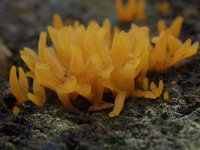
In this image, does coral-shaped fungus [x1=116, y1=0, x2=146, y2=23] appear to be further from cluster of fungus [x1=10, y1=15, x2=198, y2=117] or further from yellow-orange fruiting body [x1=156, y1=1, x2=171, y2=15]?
cluster of fungus [x1=10, y1=15, x2=198, y2=117]

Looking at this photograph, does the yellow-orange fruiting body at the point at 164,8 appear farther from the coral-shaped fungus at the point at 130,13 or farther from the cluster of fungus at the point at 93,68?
the cluster of fungus at the point at 93,68

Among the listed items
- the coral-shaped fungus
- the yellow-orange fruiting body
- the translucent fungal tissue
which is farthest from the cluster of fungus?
the yellow-orange fruiting body

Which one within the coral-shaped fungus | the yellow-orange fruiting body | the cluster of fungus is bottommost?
the cluster of fungus

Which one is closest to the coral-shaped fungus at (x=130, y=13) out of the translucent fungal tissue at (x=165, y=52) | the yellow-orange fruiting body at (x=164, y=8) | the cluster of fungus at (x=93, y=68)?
the yellow-orange fruiting body at (x=164, y=8)

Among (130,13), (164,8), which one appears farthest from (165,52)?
(164,8)

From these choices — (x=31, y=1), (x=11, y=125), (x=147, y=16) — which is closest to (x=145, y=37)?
(x=11, y=125)

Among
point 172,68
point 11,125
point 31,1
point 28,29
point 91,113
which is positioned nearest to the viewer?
point 11,125

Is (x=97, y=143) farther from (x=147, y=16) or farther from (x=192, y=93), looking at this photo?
(x=147, y=16)

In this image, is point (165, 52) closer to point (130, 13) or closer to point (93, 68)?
point (93, 68)
